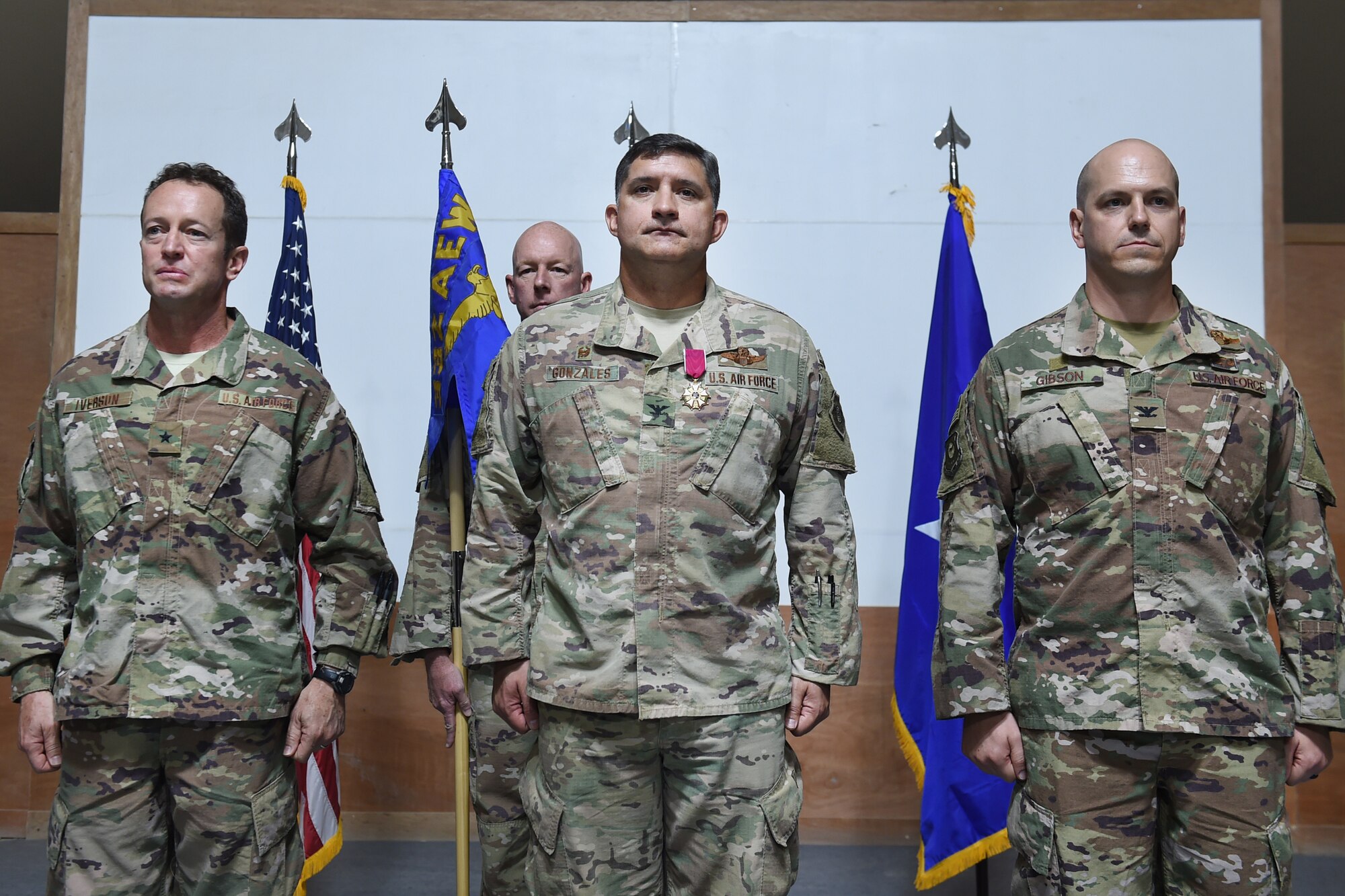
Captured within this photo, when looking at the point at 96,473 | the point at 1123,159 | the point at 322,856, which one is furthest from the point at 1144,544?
the point at 322,856

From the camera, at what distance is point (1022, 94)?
3971 millimetres

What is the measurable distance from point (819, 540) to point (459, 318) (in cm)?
146

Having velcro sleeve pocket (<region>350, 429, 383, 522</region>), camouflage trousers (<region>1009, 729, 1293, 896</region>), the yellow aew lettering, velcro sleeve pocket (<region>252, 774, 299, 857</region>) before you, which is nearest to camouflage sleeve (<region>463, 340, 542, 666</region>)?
velcro sleeve pocket (<region>350, 429, 383, 522</region>)

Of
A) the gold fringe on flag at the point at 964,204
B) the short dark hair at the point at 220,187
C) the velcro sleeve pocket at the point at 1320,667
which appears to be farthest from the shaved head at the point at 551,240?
the velcro sleeve pocket at the point at 1320,667

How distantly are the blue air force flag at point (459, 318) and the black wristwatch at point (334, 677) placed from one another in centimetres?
87

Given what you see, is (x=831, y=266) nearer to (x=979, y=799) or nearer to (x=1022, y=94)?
(x=1022, y=94)

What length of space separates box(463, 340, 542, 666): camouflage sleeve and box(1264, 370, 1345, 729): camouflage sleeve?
1.29 m

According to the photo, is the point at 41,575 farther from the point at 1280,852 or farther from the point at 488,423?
the point at 1280,852

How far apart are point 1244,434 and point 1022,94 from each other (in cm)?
237

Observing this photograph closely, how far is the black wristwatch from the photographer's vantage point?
6.88ft

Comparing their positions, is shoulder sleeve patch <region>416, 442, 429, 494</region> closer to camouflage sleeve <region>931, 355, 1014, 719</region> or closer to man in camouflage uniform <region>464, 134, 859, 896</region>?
man in camouflage uniform <region>464, 134, 859, 896</region>

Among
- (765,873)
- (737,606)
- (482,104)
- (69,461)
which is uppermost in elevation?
(482,104)

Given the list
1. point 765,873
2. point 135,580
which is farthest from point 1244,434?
point 135,580

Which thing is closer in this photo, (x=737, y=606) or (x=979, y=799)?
(x=737, y=606)
